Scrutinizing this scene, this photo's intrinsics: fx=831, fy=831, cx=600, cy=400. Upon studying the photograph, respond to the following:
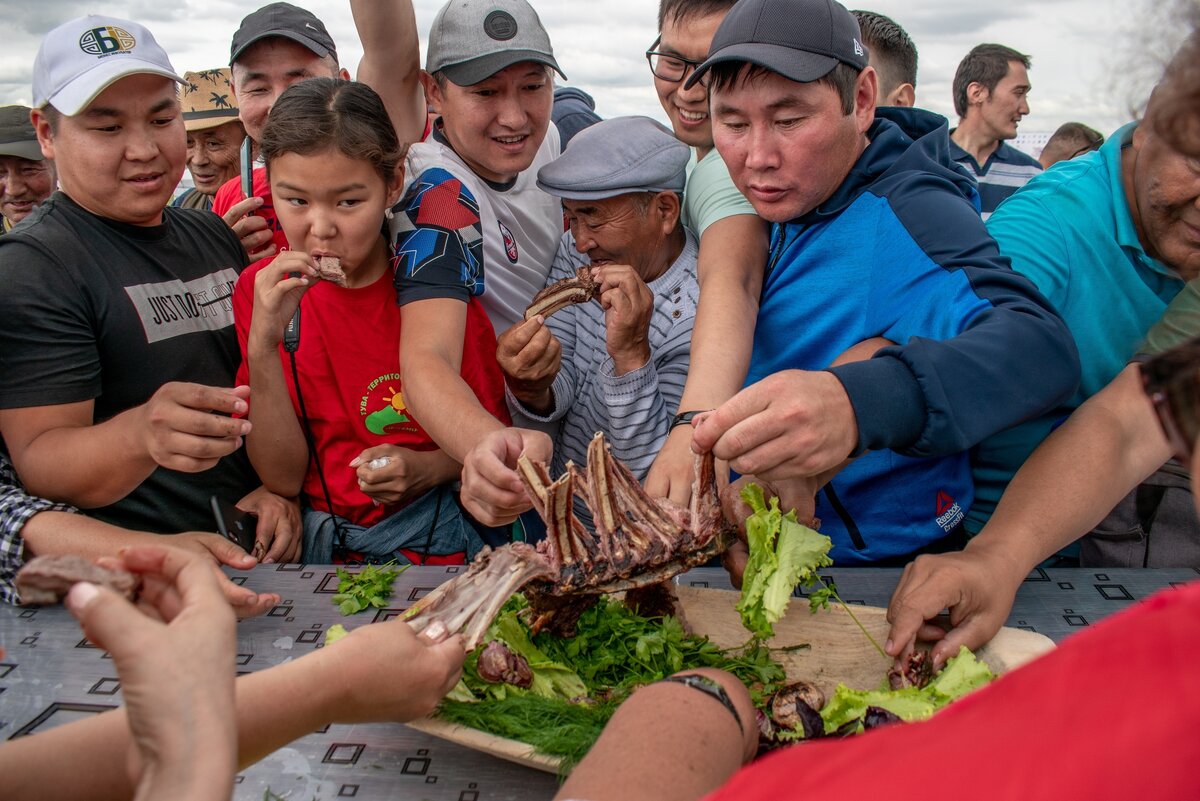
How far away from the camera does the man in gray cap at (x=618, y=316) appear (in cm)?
282

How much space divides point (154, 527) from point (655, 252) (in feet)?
6.70

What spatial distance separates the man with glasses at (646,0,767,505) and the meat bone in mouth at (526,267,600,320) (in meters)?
0.37

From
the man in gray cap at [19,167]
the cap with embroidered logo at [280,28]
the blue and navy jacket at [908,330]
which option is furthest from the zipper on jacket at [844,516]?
the man in gray cap at [19,167]

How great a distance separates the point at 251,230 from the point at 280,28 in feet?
3.30

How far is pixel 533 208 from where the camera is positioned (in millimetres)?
3418

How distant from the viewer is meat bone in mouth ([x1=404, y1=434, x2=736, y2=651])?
1943 millimetres

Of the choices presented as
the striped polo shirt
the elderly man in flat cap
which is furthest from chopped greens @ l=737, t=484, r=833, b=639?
the striped polo shirt

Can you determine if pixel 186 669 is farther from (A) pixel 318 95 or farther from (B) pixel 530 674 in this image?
(A) pixel 318 95

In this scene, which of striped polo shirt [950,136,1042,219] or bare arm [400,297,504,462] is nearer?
bare arm [400,297,504,462]

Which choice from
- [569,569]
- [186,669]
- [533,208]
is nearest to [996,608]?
[569,569]

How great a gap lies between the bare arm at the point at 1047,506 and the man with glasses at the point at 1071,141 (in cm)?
756

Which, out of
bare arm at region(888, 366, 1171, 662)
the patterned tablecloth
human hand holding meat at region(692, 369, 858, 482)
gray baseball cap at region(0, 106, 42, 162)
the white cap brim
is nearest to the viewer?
the patterned tablecloth

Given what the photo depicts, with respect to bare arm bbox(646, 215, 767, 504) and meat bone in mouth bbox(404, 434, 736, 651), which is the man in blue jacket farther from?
meat bone in mouth bbox(404, 434, 736, 651)

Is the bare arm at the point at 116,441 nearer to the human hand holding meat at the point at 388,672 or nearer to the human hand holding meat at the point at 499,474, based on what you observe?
the human hand holding meat at the point at 499,474
